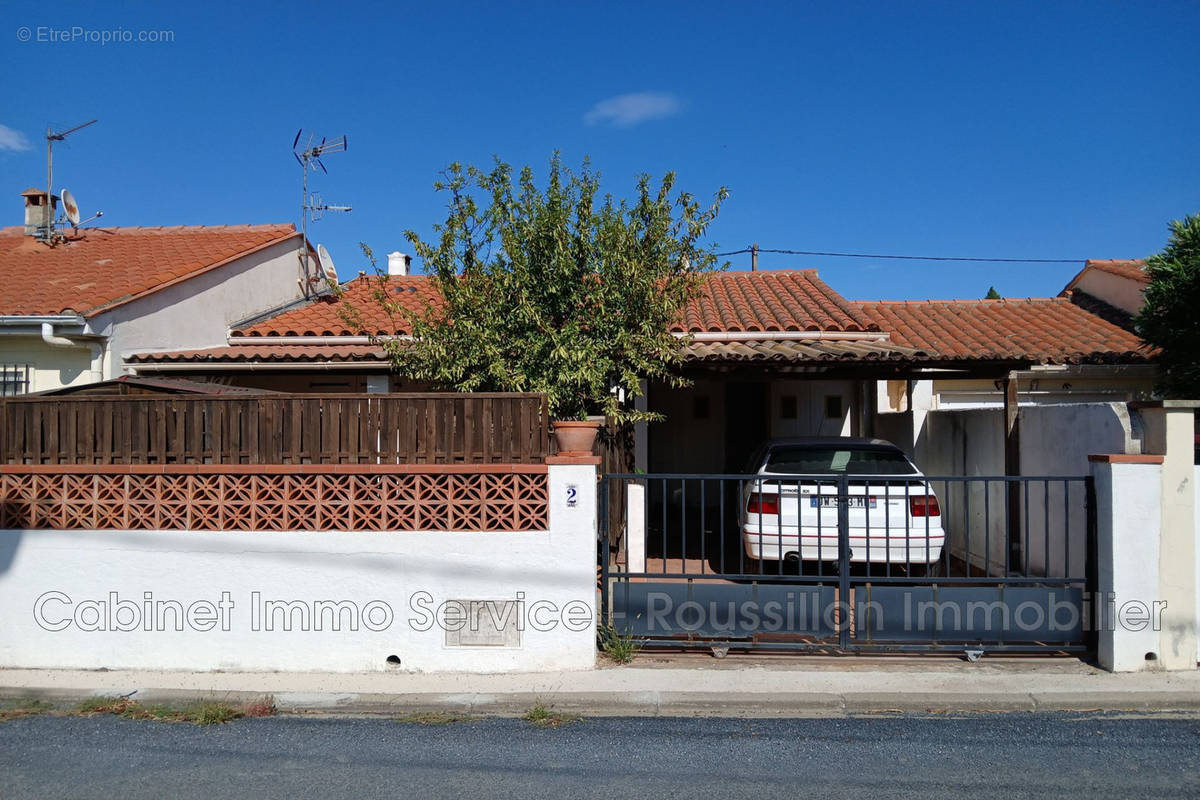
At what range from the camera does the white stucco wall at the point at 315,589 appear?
19.2 ft

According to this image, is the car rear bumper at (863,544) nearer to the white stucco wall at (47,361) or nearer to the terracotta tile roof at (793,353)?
the terracotta tile roof at (793,353)

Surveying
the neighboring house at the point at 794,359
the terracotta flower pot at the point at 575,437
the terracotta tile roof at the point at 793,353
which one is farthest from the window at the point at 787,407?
the terracotta flower pot at the point at 575,437

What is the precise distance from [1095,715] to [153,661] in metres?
6.68

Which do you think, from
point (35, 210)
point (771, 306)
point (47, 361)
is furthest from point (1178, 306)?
point (35, 210)

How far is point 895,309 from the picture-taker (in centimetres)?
1402

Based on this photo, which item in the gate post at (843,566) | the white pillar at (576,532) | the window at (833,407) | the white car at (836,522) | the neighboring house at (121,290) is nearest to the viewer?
the white pillar at (576,532)

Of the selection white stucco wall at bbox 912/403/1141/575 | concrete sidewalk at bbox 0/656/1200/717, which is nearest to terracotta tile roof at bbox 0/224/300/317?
concrete sidewalk at bbox 0/656/1200/717

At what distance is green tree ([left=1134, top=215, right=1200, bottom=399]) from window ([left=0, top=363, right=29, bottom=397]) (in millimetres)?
13204

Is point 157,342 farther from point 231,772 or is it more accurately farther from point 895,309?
point 895,309

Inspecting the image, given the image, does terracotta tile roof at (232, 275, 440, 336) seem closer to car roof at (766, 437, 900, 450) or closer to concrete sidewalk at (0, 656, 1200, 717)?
concrete sidewalk at (0, 656, 1200, 717)

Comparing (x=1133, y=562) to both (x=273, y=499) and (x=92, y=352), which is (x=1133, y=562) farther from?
(x=92, y=352)

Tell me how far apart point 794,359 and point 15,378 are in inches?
345

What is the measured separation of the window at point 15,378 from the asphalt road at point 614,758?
534 centimetres

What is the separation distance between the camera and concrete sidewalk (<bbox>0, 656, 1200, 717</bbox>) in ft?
17.3
